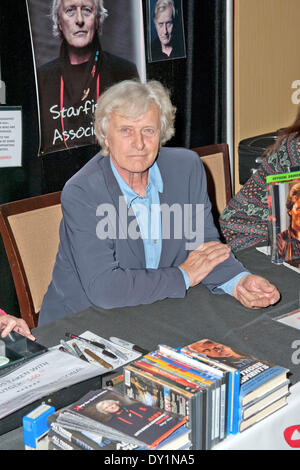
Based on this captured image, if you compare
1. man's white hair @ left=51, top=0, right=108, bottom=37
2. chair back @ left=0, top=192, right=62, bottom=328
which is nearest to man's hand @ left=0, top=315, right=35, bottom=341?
chair back @ left=0, top=192, right=62, bottom=328

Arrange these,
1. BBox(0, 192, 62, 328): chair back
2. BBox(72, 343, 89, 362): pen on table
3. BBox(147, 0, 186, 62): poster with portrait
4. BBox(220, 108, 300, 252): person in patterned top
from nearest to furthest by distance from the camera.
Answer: BBox(72, 343, 89, 362): pen on table, BBox(0, 192, 62, 328): chair back, BBox(220, 108, 300, 252): person in patterned top, BBox(147, 0, 186, 62): poster with portrait

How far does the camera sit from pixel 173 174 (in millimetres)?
2096

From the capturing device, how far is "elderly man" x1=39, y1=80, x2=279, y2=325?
174 cm

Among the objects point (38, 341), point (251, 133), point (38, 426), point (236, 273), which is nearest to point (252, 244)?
point (236, 273)

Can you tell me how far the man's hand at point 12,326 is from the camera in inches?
56.5

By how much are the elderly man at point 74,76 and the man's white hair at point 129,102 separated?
3.14ft

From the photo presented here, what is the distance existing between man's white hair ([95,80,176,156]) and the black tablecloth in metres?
0.64

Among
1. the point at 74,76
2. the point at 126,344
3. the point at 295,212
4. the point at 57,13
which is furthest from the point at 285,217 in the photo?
the point at 57,13

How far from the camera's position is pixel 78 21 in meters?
2.87

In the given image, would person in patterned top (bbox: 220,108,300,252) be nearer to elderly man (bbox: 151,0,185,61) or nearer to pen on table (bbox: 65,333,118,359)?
pen on table (bbox: 65,333,118,359)

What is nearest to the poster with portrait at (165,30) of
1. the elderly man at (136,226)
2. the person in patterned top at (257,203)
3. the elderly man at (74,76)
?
the elderly man at (74,76)

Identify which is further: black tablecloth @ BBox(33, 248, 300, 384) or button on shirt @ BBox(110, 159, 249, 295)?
button on shirt @ BBox(110, 159, 249, 295)

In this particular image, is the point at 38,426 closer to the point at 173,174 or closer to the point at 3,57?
the point at 173,174

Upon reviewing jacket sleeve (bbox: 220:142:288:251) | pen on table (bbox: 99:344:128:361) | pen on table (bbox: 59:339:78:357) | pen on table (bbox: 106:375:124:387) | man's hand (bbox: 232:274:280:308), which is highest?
jacket sleeve (bbox: 220:142:288:251)
